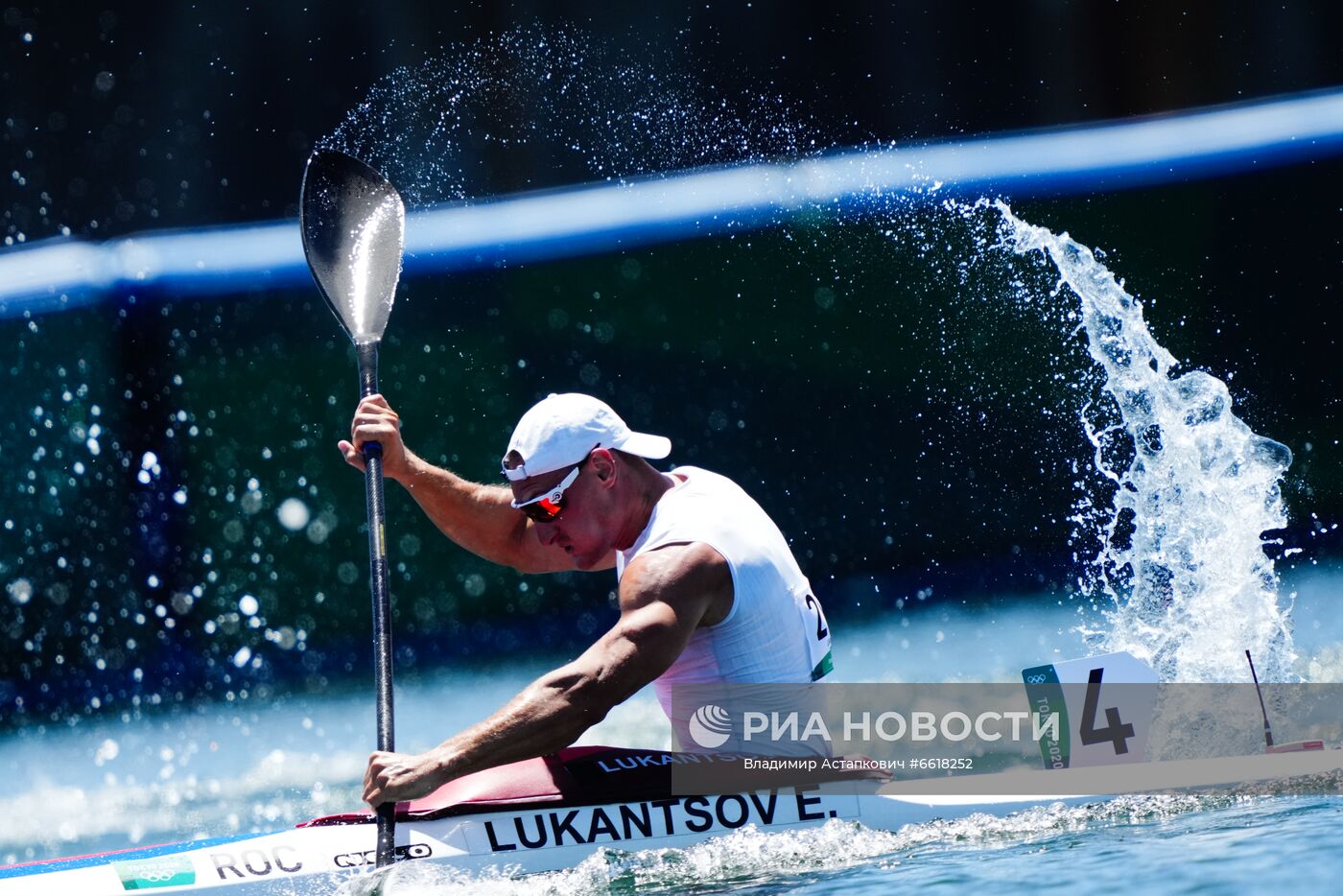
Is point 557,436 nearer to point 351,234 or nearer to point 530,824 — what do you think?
point 530,824

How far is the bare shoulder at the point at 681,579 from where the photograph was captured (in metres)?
2.26

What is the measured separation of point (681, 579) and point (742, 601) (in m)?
0.15

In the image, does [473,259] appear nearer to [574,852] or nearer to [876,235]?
[876,235]

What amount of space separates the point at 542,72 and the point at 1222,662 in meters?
2.88

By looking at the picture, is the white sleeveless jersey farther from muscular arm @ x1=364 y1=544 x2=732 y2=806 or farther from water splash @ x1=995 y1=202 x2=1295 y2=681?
water splash @ x1=995 y1=202 x2=1295 y2=681

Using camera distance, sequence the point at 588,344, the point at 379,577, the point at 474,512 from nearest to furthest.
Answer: the point at 379,577 < the point at 474,512 < the point at 588,344

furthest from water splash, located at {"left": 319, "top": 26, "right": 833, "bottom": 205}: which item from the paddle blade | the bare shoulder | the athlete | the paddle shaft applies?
the bare shoulder

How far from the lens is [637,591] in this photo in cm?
226

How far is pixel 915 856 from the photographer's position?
7.40 feet

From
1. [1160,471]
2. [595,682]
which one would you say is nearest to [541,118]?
[1160,471]

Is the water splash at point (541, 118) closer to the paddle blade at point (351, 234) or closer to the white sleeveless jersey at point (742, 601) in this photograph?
the paddle blade at point (351, 234)

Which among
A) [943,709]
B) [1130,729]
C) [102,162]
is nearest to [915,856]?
[1130,729]

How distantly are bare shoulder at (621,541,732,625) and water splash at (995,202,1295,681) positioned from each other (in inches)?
103

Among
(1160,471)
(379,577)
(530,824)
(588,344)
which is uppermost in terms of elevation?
(588,344)
